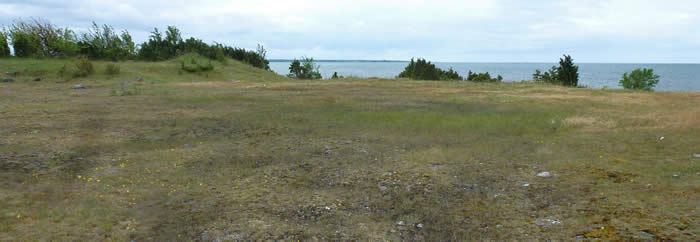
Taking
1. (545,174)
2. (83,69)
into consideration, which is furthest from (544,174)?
(83,69)

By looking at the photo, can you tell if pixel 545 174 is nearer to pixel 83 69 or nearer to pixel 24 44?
pixel 83 69

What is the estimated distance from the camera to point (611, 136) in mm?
8211

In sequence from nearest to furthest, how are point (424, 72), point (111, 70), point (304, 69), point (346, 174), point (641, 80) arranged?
1. point (346, 174)
2. point (111, 70)
3. point (424, 72)
4. point (641, 80)
5. point (304, 69)

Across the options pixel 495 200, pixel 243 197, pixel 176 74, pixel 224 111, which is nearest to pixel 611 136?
pixel 495 200

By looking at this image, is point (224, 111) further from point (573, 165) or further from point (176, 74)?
point (176, 74)

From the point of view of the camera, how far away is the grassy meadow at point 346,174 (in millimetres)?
4250

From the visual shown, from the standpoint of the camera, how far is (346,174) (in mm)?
6000

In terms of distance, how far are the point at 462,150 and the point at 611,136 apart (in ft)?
11.1

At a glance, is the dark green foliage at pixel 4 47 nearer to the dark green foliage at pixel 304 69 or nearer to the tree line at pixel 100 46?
the tree line at pixel 100 46

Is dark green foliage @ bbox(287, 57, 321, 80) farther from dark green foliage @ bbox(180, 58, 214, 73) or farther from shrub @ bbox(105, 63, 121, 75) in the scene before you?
shrub @ bbox(105, 63, 121, 75)

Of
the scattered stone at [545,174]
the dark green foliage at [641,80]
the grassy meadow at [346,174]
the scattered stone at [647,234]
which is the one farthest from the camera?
the dark green foliage at [641,80]

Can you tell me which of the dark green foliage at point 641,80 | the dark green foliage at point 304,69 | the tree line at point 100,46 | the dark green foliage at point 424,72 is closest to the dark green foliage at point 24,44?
the tree line at point 100,46

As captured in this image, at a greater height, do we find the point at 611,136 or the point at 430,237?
the point at 611,136

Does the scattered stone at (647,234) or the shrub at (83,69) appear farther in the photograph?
the shrub at (83,69)
